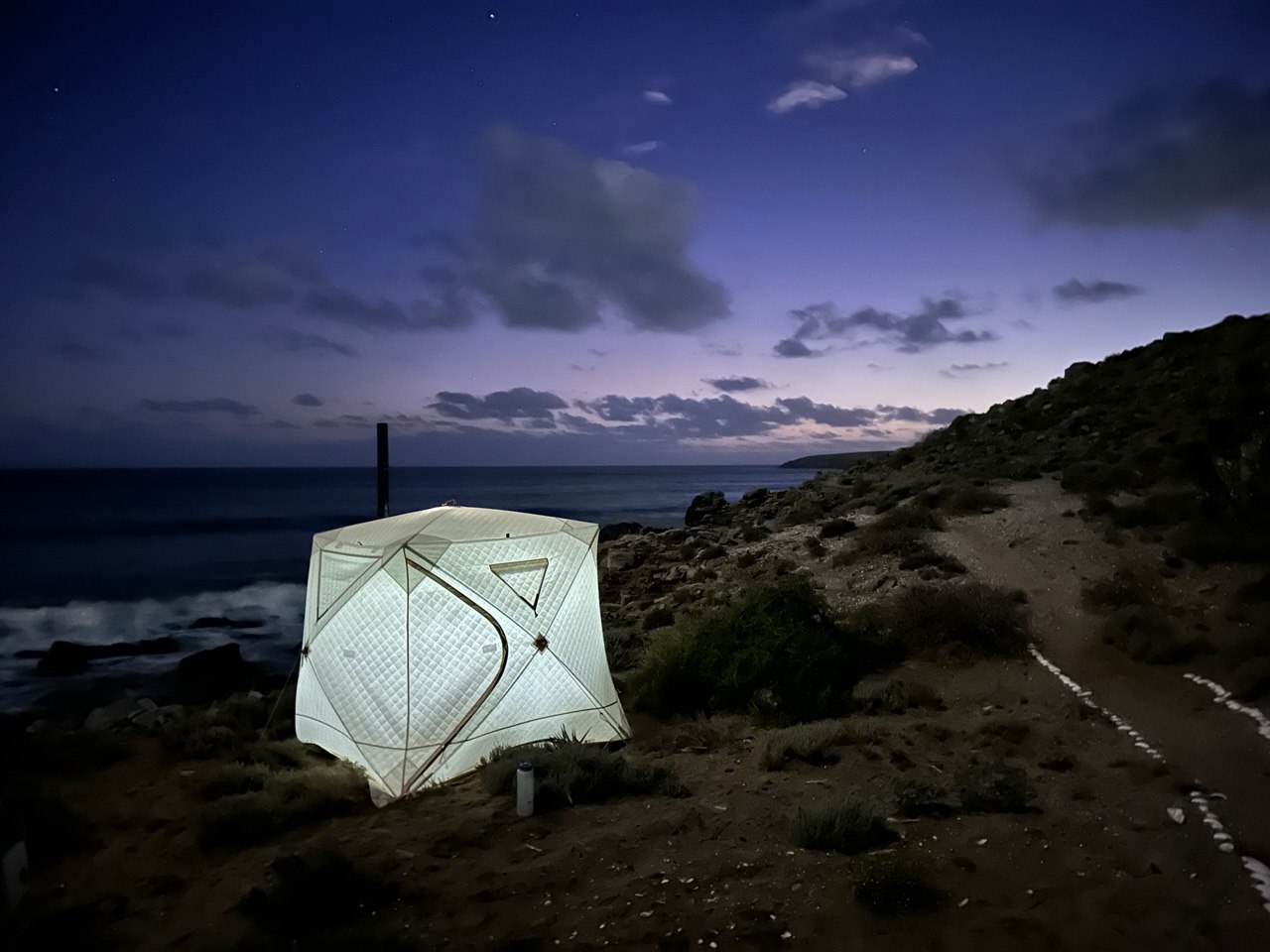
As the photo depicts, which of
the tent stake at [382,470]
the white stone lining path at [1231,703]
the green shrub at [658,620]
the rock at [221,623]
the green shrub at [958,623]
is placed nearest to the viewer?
the white stone lining path at [1231,703]

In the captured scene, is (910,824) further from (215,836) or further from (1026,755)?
(215,836)

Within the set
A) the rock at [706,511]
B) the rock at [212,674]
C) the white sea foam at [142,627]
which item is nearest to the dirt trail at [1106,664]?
the rock at [706,511]

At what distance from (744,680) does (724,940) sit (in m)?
4.85

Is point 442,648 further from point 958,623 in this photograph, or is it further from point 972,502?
point 972,502

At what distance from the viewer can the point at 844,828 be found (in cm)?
516

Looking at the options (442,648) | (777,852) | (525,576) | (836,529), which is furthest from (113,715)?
(836,529)

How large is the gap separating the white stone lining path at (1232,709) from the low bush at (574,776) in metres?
A: 4.09

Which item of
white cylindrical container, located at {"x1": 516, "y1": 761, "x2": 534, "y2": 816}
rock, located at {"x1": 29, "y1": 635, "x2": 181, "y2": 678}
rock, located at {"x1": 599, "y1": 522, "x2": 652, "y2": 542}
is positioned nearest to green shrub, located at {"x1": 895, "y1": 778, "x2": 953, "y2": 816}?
white cylindrical container, located at {"x1": 516, "y1": 761, "x2": 534, "y2": 816}

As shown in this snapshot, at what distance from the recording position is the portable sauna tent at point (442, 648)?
23.3 ft

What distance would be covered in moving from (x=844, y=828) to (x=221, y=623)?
21604 millimetres

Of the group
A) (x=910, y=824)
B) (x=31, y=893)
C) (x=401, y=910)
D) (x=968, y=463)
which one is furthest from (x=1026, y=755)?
(x=968, y=463)

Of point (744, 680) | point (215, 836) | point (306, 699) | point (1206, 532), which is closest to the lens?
point (215, 836)

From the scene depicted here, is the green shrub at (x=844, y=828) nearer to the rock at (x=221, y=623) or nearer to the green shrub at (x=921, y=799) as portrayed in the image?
the green shrub at (x=921, y=799)

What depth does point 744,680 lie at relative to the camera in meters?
8.97
